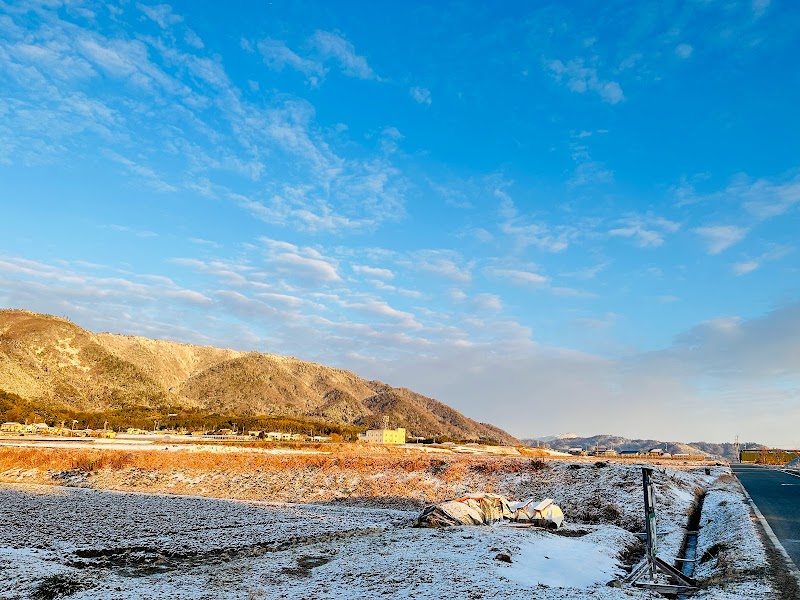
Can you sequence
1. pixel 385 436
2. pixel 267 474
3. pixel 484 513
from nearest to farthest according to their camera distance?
pixel 484 513 → pixel 267 474 → pixel 385 436

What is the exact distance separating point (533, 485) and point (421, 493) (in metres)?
9.10

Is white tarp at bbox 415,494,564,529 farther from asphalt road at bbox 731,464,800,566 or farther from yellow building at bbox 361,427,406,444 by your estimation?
yellow building at bbox 361,427,406,444

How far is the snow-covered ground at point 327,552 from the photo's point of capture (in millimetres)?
14820

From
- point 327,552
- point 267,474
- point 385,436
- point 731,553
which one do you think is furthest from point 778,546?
point 385,436

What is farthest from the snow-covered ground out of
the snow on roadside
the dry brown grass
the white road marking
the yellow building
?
the yellow building

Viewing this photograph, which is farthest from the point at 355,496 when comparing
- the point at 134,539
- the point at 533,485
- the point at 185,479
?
the point at 134,539

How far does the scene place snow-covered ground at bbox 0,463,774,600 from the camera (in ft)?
48.6

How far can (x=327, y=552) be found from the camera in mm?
20484

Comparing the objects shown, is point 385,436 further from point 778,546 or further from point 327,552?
point 778,546

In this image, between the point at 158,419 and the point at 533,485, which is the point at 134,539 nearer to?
the point at 533,485

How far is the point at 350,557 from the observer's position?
1938 centimetres

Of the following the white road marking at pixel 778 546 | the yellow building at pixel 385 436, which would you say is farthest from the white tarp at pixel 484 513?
the yellow building at pixel 385 436

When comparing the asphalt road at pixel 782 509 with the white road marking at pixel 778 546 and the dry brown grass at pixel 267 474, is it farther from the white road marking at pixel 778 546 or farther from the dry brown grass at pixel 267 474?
the dry brown grass at pixel 267 474

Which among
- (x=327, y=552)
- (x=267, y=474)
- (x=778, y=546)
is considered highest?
(x=778, y=546)
